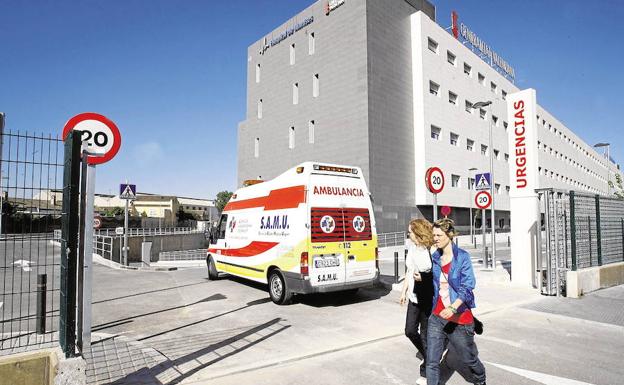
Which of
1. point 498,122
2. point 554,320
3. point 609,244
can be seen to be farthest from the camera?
point 498,122

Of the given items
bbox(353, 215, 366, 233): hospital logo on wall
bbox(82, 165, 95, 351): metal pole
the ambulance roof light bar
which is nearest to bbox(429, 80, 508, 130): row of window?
the ambulance roof light bar

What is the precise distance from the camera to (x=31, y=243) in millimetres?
4035

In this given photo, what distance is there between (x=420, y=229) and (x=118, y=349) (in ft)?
13.7

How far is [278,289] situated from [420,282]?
4.38 metres

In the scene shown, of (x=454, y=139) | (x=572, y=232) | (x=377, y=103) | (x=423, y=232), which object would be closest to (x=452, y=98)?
(x=454, y=139)

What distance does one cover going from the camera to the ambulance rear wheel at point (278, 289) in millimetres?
7879

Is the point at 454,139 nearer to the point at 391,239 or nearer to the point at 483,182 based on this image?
the point at 391,239

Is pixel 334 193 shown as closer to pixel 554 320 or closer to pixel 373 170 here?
pixel 554 320

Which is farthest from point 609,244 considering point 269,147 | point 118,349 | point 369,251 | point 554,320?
point 269,147

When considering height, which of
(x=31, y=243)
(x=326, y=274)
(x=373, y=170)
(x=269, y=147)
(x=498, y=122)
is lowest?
(x=326, y=274)

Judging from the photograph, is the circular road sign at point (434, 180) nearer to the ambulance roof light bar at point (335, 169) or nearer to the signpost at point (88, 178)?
the ambulance roof light bar at point (335, 169)

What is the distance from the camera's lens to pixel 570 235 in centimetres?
899

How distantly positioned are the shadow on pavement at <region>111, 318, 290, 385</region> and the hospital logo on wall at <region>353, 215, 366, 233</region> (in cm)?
270

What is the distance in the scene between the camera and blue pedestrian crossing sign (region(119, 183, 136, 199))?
48.2 feet
